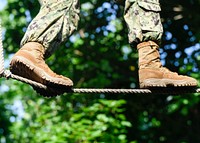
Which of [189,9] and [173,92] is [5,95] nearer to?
[189,9]

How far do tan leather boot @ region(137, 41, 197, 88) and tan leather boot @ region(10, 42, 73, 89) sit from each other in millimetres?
433

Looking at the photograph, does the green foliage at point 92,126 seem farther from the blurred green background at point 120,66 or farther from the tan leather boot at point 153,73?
the tan leather boot at point 153,73

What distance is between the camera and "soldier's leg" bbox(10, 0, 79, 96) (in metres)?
2.98

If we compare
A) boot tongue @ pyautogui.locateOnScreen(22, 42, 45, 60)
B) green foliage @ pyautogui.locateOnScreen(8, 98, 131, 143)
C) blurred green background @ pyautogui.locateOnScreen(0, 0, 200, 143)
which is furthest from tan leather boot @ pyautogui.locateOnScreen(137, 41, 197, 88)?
blurred green background @ pyautogui.locateOnScreen(0, 0, 200, 143)

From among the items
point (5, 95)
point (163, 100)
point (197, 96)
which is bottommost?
point (5, 95)

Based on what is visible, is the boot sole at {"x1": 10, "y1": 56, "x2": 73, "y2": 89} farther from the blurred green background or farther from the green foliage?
the blurred green background

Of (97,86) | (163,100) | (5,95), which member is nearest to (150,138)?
(163,100)

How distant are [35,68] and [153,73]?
2.11 ft

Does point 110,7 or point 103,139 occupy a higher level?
point 110,7

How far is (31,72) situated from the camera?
9.87 ft

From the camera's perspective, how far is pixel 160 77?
3.12 metres

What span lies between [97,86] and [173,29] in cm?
135

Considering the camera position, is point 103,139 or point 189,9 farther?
point 189,9

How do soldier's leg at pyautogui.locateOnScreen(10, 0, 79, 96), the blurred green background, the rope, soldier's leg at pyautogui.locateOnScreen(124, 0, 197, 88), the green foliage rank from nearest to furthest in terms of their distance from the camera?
the rope < soldier's leg at pyautogui.locateOnScreen(10, 0, 79, 96) < soldier's leg at pyautogui.locateOnScreen(124, 0, 197, 88) < the green foliage < the blurred green background
